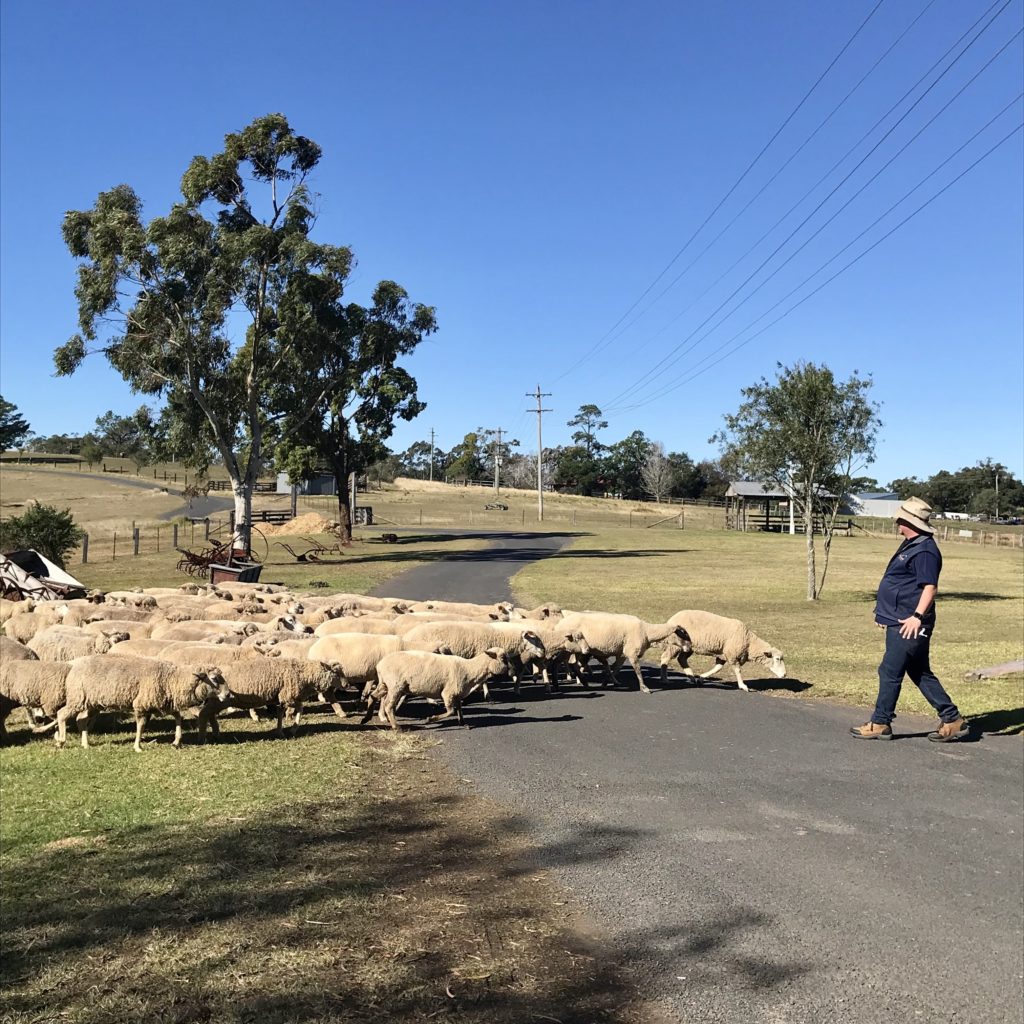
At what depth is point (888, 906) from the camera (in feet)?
17.5

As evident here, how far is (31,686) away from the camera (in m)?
8.85

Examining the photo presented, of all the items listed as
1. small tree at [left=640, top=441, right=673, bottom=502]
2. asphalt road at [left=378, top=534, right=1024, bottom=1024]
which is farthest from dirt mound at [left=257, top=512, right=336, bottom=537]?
small tree at [left=640, top=441, right=673, bottom=502]

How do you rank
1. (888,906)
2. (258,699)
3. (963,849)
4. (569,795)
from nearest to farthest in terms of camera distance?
(888,906), (963,849), (569,795), (258,699)

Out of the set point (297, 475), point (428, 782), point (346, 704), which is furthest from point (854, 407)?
point (297, 475)

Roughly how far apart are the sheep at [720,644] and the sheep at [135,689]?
6595mm

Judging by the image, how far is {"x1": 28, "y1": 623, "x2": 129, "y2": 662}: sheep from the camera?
33.1ft

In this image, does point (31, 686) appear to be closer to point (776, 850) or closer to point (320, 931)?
point (320, 931)

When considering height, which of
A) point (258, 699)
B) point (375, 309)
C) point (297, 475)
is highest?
point (375, 309)

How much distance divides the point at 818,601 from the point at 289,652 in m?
20.3

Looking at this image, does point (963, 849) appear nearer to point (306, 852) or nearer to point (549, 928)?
point (549, 928)

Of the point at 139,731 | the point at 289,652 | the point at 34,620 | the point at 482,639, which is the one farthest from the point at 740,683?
the point at 34,620

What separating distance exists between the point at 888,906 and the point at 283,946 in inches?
142

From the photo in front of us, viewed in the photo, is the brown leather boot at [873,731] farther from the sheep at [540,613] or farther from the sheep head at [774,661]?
the sheep at [540,613]

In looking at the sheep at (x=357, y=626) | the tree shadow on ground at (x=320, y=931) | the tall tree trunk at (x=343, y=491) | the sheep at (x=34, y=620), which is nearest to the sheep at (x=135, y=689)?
the tree shadow on ground at (x=320, y=931)
